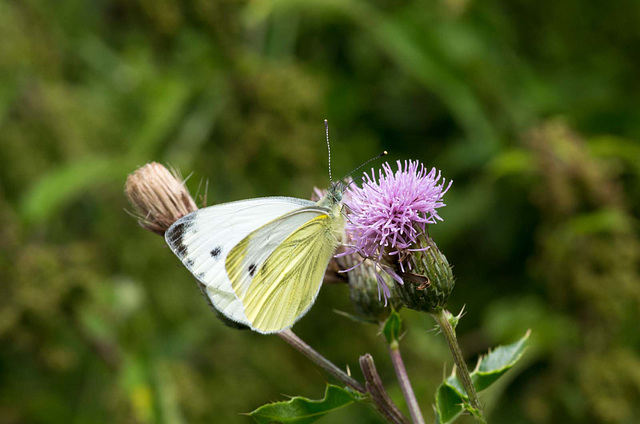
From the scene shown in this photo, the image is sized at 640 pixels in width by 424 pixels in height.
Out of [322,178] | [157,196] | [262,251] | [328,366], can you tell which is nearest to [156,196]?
[157,196]

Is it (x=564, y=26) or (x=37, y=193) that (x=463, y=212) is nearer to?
(x=564, y=26)

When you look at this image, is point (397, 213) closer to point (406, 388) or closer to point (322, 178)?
point (406, 388)

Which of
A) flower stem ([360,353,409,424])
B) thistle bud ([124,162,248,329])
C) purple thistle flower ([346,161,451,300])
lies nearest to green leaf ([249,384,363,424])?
flower stem ([360,353,409,424])

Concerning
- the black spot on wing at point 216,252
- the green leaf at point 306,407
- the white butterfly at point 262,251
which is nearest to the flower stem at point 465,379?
the green leaf at point 306,407

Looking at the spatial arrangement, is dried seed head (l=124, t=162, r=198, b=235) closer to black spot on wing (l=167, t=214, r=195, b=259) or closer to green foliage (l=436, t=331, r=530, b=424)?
black spot on wing (l=167, t=214, r=195, b=259)

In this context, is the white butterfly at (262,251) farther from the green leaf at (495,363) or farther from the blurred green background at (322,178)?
the blurred green background at (322,178)

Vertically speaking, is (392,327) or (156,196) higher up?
(156,196)
